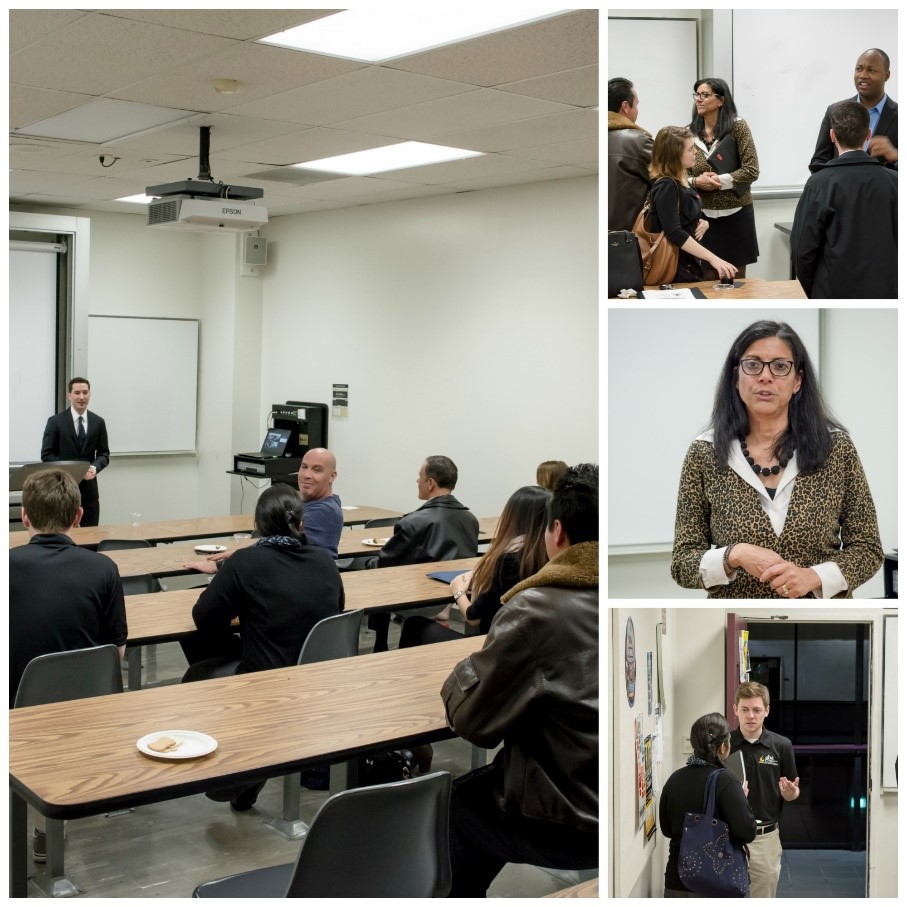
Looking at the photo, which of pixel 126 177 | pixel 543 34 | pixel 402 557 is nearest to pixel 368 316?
pixel 126 177

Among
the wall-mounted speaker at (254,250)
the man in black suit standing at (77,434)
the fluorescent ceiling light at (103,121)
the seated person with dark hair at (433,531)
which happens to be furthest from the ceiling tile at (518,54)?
the wall-mounted speaker at (254,250)

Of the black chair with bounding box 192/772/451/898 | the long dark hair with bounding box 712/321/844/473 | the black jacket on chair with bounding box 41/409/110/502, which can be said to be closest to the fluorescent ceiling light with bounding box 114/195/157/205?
the black jacket on chair with bounding box 41/409/110/502

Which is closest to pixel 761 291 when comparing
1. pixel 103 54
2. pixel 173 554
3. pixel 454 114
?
pixel 103 54

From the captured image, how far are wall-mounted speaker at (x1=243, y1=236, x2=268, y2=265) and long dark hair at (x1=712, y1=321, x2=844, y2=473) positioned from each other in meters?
8.63

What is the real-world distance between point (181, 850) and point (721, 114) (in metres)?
3.06

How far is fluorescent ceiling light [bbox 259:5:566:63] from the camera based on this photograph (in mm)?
3721

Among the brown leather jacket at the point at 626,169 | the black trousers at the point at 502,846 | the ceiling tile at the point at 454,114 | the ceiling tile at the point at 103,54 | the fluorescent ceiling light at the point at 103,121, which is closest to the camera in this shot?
the brown leather jacket at the point at 626,169

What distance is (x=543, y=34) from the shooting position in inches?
153

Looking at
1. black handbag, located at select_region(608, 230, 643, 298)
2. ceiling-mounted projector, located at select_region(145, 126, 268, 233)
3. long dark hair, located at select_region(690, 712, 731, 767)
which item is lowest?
long dark hair, located at select_region(690, 712, 731, 767)

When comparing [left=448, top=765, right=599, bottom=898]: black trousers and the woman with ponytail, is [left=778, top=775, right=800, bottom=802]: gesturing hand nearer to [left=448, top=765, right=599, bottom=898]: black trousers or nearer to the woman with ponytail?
[left=448, top=765, right=599, bottom=898]: black trousers

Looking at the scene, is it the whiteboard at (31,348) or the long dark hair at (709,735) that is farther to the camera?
the whiteboard at (31,348)

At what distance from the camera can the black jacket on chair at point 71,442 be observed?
786 centimetres

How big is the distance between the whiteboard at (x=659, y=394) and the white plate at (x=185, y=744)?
1.25 meters

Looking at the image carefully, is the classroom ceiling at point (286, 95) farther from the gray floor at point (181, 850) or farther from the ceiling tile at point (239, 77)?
the gray floor at point (181, 850)
